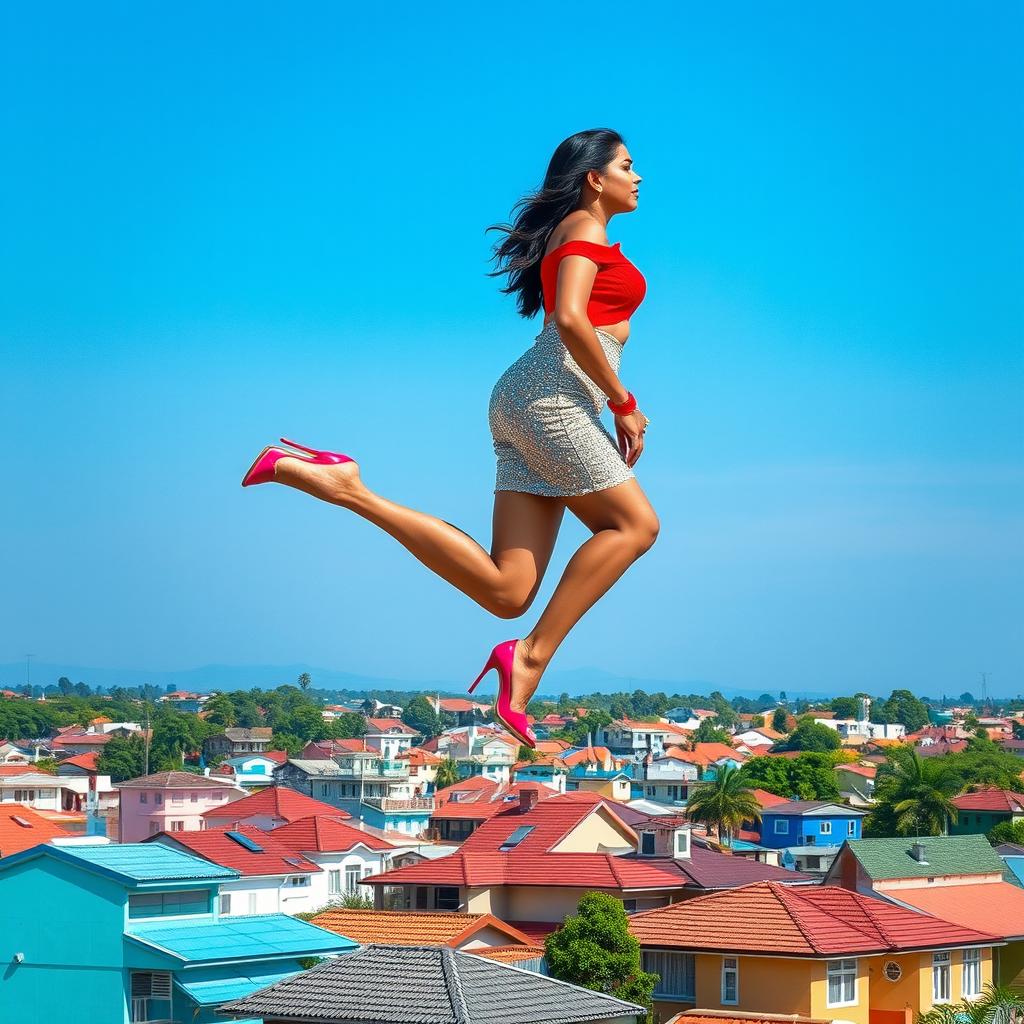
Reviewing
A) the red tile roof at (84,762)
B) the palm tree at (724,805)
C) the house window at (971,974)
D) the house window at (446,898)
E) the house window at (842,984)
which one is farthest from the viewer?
the red tile roof at (84,762)

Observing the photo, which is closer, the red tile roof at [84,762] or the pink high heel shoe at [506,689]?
the pink high heel shoe at [506,689]

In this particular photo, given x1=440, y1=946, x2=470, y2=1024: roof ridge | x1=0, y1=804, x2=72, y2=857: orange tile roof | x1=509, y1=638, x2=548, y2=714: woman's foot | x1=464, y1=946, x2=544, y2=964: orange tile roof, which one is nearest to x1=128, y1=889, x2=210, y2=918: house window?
x1=464, y1=946, x2=544, y2=964: orange tile roof

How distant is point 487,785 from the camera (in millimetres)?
95625

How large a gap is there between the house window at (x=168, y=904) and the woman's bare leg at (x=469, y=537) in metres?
Answer: 29.4

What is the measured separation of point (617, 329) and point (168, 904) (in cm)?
3075

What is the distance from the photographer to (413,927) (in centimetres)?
3669

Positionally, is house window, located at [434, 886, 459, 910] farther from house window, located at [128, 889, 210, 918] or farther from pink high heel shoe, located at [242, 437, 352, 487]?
pink high heel shoe, located at [242, 437, 352, 487]

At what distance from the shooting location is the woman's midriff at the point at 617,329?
16.3ft

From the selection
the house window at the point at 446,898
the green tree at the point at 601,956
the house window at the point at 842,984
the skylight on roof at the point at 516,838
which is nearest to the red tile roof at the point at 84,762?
the skylight on roof at the point at 516,838

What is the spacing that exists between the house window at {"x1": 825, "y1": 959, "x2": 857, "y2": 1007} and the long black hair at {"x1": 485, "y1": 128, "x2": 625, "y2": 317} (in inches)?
1181

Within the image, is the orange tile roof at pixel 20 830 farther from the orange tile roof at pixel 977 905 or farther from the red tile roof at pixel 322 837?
the orange tile roof at pixel 977 905

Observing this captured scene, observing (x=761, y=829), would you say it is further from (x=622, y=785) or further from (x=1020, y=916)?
(x=1020, y=916)

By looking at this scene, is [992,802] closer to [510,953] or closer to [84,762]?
[510,953]

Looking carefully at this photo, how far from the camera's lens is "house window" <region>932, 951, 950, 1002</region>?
115 ft
